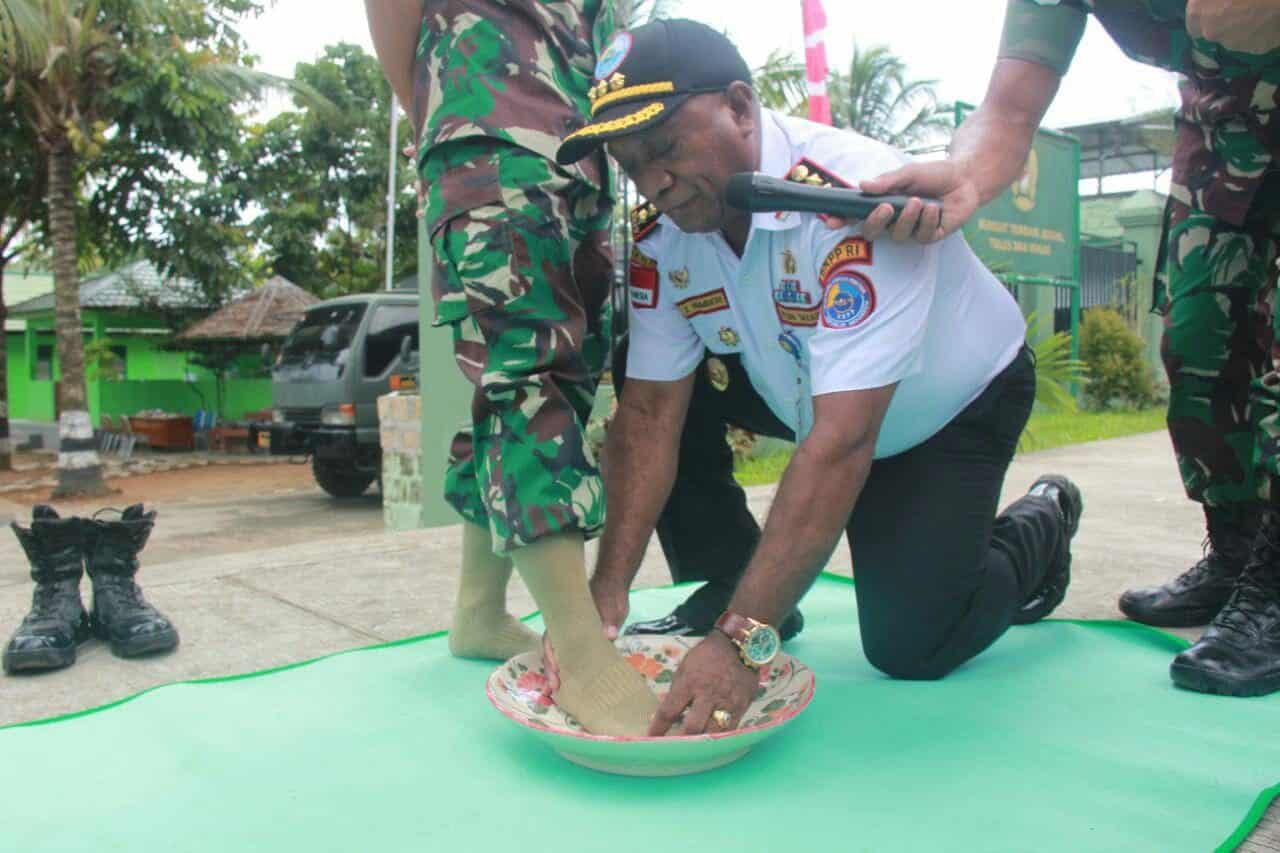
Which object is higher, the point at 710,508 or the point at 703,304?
the point at 703,304

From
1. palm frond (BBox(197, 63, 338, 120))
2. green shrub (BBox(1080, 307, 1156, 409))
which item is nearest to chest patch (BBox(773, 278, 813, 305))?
green shrub (BBox(1080, 307, 1156, 409))

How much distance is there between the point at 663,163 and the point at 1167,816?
1040 millimetres

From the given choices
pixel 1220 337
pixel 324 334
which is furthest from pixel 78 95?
pixel 1220 337

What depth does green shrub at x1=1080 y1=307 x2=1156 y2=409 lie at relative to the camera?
1241 centimetres

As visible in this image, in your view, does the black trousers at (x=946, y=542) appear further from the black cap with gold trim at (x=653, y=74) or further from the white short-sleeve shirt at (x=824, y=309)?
the black cap with gold trim at (x=653, y=74)

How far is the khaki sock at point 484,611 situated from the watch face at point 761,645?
2.01 feet

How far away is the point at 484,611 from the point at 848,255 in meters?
0.92

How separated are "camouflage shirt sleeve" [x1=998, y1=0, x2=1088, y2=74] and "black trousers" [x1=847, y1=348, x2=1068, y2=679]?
21.3 inches

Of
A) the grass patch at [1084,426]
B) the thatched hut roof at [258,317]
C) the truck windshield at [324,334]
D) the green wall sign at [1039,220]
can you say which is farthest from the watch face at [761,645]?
the thatched hut roof at [258,317]

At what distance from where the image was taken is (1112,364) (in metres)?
12.3

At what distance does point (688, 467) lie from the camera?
2.04 meters

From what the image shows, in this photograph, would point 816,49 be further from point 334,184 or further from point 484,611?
point 334,184

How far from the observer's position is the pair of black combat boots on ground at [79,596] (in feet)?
6.42

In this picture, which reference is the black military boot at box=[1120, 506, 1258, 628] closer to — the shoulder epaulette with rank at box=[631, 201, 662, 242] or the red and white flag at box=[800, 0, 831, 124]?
the shoulder epaulette with rank at box=[631, 201, 662, 242]
